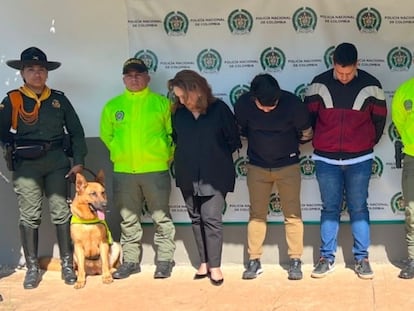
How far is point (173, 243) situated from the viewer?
621 centimetres

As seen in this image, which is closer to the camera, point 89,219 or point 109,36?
point 89,219

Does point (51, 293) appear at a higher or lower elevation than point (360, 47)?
lower

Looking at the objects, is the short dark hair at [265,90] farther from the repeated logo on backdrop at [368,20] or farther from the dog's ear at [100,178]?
the dog's ear at [100,178]

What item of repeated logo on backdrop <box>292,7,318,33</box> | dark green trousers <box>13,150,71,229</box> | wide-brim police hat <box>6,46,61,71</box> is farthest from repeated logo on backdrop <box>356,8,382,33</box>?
dark green trousers <box>13,150,71,229</box>

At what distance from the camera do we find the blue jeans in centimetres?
579

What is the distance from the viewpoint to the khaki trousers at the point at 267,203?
5855 millimetres

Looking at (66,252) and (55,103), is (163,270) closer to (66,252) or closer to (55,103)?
(66,252)

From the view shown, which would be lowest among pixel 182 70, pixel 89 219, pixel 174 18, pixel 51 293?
pixel 51 293

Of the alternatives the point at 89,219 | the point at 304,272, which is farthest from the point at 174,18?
the point at 304,272

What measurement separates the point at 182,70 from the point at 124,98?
575mm

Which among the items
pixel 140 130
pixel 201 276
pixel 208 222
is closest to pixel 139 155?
pixel 140 130

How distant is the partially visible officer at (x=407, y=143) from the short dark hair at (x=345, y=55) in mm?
532

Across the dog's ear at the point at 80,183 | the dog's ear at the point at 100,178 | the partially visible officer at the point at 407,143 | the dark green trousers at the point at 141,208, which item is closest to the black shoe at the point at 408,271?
the partially visible officer at the point at 407,143

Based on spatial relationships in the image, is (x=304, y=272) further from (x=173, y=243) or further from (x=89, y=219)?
(x=89, y=219)
